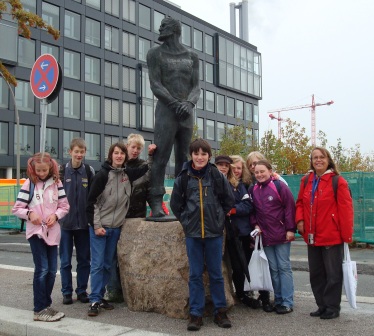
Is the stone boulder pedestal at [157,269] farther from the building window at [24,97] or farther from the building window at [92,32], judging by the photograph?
the building window at [92,32]

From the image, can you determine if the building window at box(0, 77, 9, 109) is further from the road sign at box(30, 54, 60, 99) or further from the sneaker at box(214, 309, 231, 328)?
the sneaker at box(214, 309, 231, 328)

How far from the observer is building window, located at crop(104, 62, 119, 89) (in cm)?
4244

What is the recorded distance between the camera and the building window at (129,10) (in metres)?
43.9

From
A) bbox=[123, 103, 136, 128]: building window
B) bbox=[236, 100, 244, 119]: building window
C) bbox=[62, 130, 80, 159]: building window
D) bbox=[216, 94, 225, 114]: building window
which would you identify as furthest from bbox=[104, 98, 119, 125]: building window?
bbox=[236, 100, 244, 119]: building window

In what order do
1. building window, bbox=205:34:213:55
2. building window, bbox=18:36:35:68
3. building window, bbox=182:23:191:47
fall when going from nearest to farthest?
building window, bbox=18:36:35:68 → building window, bbox=182:23:191:47 → building window, bbox=205:34:213:55

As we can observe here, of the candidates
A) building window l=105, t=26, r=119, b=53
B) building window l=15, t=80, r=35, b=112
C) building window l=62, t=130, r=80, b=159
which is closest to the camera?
building window l=15, t=80, r=35, b=112

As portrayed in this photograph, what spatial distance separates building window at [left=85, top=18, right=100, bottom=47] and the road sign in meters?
35.1

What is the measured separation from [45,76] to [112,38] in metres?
37.4

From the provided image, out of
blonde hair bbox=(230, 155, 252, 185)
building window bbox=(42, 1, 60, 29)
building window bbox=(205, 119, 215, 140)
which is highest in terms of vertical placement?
building window bbox=(42, 1, 60, 29)

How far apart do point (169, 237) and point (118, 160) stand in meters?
1.06

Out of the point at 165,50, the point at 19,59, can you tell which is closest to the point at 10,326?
the point at 165,50

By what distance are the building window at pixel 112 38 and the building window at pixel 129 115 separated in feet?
15.6

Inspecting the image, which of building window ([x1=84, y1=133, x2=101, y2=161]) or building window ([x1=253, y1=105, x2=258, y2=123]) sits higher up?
building window ([x1=253, y1=105, x2=258, y2=123])

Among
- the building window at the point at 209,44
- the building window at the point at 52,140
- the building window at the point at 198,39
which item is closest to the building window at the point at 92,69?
the building window at the point at 52,140
